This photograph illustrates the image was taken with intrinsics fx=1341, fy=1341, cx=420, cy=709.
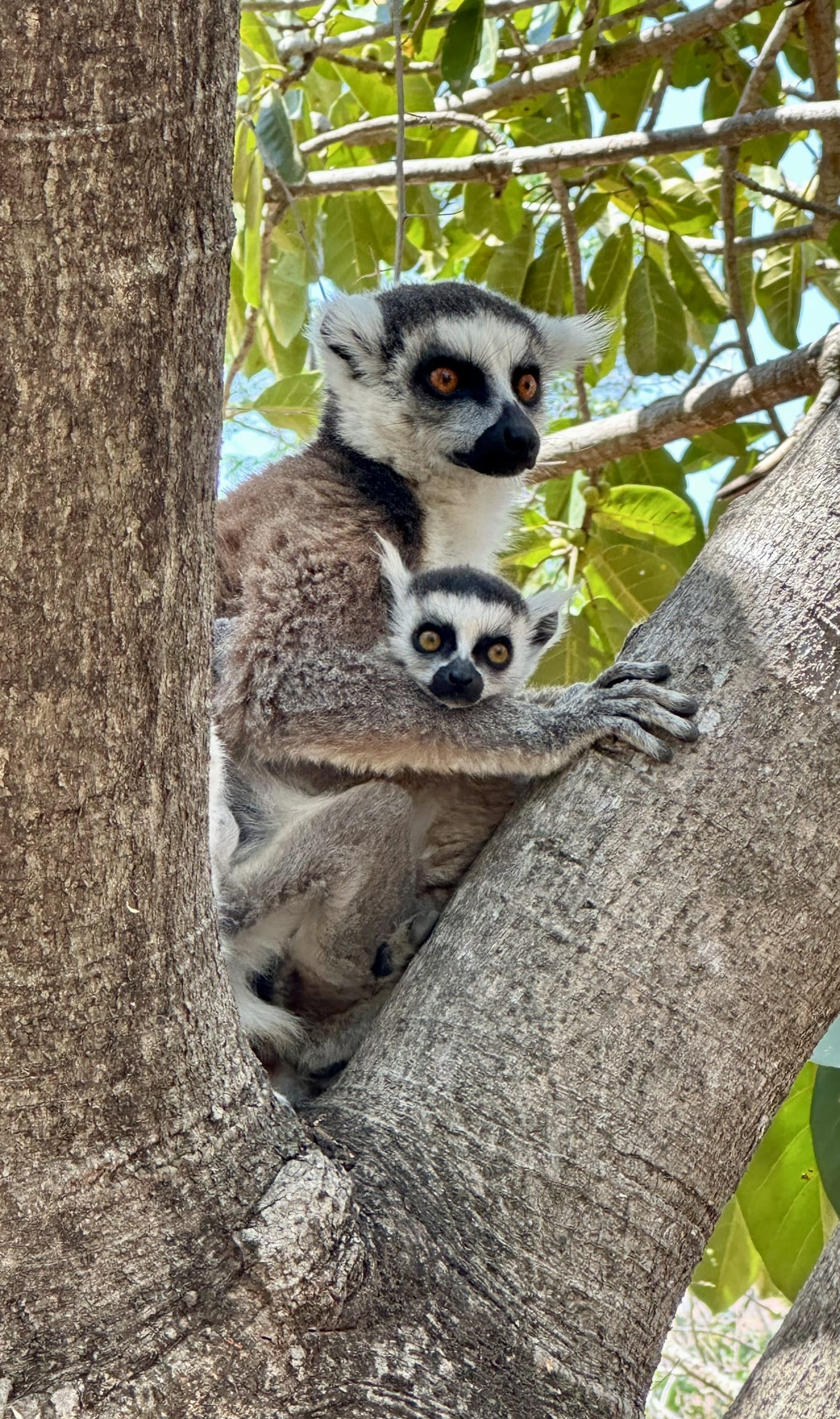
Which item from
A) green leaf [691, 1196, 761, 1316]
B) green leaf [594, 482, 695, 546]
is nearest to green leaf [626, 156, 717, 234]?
green leaf [594, 482, 695, 546]

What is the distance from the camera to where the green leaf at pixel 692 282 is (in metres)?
4.43

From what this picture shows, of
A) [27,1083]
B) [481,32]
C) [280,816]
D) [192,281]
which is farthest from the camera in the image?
[481,32]

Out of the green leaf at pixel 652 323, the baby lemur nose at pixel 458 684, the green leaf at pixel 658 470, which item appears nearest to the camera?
the baby lemur nose at pixel 458 684

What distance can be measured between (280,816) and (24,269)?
74.2 inches

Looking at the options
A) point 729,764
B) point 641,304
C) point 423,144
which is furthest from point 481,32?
point 729,764

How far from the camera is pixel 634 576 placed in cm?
414

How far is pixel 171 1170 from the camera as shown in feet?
5.16

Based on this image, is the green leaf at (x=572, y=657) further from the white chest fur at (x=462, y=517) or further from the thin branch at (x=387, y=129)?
the thin branch at (x=387, y=129)

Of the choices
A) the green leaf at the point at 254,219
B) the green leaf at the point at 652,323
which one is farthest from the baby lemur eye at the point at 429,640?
the green leaf at the point at 652,323

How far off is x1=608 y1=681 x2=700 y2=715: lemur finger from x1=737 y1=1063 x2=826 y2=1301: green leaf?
128cm

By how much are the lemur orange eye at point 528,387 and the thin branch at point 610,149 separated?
73 centimetres

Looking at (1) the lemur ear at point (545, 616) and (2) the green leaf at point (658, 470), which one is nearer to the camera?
(1) the lemur ear at point (545, 616)

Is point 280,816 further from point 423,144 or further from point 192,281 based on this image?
point 423,144

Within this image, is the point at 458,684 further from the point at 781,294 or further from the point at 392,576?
the point at 781,294
